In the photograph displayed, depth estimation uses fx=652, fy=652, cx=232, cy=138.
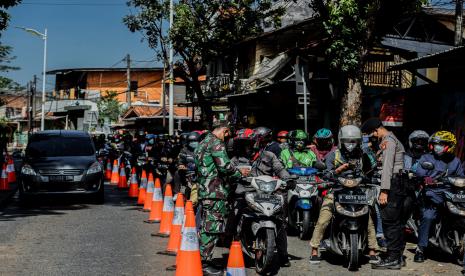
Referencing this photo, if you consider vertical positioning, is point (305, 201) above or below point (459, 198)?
below

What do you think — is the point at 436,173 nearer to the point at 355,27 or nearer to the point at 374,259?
the point at 374,259

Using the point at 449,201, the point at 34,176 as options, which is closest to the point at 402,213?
the point at 449,201

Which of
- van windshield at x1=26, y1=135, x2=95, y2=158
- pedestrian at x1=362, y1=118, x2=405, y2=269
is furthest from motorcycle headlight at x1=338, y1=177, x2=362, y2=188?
van windshield at x1=26, y1=135, x2=95, y2=158

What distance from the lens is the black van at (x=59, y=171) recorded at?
585 inches

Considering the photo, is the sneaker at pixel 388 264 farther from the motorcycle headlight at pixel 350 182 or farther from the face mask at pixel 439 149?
the face mask at pixel 439 149

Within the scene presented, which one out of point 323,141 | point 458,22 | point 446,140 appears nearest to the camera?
point 446,140

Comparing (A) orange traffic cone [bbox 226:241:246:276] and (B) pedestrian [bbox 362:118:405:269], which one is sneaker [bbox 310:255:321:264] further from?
(A) orange traffic cone [bbox 226:241:246:276]

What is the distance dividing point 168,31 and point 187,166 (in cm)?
1854

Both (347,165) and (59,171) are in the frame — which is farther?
(59,171)

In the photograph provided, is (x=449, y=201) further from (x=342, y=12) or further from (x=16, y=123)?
(x=16, y=123)

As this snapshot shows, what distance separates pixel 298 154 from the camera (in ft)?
Answer: 37.4

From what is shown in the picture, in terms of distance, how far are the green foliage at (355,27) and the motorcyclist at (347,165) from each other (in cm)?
578

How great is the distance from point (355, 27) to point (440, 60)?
2756mm

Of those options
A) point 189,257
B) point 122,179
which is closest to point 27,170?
point 122,179
